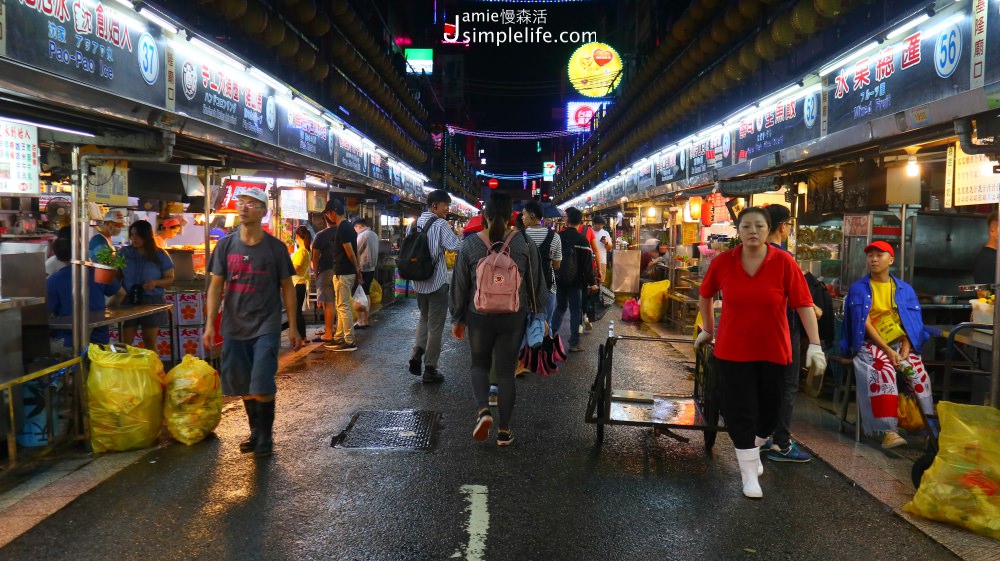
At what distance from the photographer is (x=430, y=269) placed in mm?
7738

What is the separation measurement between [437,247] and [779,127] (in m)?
6.19

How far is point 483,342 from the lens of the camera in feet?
18.1

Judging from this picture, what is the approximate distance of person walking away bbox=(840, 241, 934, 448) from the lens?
565 cm

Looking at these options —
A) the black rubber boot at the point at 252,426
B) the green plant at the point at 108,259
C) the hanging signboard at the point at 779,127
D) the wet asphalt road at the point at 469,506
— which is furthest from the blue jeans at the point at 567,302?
the green plant at the point at 108,259

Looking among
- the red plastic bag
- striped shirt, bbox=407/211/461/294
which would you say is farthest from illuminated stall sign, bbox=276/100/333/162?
the red plastic bag

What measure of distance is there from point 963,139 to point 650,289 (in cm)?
Result: 907

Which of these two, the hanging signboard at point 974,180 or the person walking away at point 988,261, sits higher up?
the hanging signboard at point 974,180

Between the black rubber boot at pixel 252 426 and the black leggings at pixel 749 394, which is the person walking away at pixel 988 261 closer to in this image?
the black leggings at pixel 749 394

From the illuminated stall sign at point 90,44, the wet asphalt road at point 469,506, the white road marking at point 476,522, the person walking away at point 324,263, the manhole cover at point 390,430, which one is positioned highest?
the illuminated stall sign at point 90,44

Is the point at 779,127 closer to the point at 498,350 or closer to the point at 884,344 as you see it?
the point at 884,344

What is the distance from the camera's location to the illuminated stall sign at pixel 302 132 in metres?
11.5

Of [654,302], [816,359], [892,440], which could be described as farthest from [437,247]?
[654,302]

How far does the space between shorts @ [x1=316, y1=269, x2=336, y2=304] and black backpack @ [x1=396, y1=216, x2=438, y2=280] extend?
291cm

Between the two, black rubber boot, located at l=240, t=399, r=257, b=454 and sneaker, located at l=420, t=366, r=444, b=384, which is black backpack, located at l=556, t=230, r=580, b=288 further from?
black rubber boot, located at l=240, t=399, r=257, b=454
